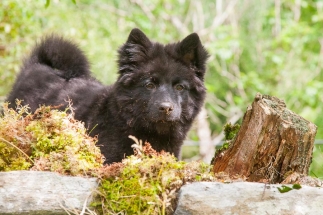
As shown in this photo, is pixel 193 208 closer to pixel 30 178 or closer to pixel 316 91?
pixel 30 178

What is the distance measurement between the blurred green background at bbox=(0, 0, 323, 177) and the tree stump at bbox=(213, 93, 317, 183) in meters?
9.65

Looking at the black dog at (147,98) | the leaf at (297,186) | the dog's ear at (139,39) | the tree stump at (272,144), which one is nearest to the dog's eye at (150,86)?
the black dog at (147,98)

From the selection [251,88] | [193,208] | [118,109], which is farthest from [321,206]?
[251,88]

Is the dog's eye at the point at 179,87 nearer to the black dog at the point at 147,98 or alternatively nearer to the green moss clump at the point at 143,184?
the black dog at the point at 147,98

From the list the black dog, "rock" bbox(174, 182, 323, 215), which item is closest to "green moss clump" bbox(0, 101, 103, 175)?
"rock" bbox(174, 182, 323, 215)

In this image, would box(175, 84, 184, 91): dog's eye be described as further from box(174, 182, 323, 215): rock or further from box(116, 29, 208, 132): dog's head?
box(174, 182, 323, 215): rock

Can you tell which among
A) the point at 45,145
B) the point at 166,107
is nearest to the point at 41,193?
the point at 45,145

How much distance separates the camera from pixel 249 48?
1560 centimetres

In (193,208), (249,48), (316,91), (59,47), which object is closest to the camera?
(193,208)

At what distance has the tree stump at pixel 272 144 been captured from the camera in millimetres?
3803

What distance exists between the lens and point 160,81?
5.25m

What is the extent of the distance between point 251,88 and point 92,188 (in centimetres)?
1291

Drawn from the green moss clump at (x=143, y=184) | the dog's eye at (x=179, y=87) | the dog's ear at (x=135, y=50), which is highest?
the dog's ear at (x=135, y=50)

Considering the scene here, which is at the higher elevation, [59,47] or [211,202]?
[59,47]
